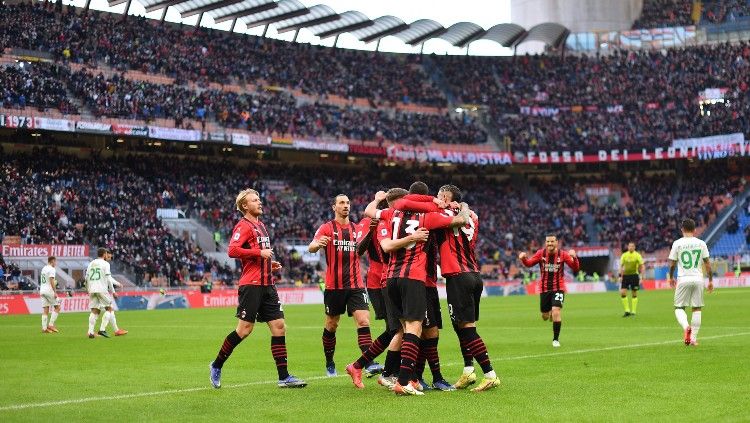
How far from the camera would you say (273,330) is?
13391mm

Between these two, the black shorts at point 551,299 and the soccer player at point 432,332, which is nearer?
the soccer player at point 432,332

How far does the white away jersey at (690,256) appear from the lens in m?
18.4

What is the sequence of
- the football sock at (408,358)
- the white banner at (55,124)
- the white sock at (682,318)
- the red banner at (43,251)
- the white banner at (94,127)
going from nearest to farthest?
the football sock at (408,358)
the white sock at (682,318)
the red banner at (43,251)
the white banner at (55,124)
the white banner at (94,127)

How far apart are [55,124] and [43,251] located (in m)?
10.4

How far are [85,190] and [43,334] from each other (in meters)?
30.5

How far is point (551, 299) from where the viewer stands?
69.3 ft

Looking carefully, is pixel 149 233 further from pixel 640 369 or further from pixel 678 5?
pixel 678 5

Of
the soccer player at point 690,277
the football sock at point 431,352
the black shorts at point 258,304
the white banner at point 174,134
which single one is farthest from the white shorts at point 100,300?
the white banner at point 174,134

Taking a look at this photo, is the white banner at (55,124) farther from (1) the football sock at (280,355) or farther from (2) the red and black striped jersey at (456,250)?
(2) the red and black striped jersey at (456,250)

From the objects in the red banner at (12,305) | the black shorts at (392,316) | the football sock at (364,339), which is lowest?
the red banner at (12,305)

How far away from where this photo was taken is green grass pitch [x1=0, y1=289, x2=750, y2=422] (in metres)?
10.6

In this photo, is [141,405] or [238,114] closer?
[141,405]

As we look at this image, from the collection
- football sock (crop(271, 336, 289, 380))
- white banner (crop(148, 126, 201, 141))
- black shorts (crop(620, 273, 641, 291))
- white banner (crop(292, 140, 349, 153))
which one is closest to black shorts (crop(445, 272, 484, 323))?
football sock (crop(271, 336, 289, 380))

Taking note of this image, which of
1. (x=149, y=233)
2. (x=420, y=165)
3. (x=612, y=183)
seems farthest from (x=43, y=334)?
(x=612, y=183)
